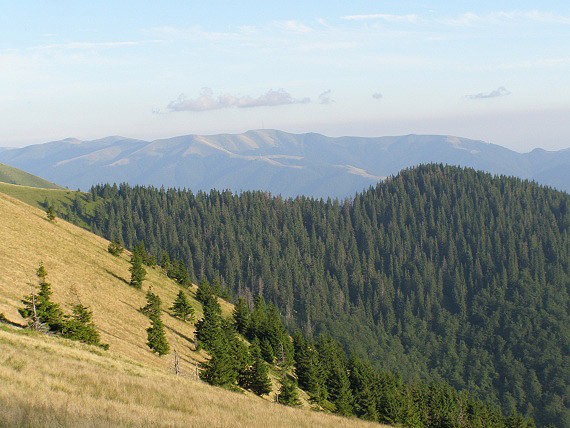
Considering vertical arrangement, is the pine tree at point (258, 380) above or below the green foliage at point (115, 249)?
below

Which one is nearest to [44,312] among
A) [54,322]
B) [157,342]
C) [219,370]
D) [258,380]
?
[54,322]

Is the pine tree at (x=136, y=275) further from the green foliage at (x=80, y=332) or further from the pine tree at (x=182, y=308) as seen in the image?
the green foliage at (x=80, y=332)

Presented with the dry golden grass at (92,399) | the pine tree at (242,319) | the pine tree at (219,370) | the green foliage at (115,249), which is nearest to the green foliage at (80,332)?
the dry golden grass at (92,399)

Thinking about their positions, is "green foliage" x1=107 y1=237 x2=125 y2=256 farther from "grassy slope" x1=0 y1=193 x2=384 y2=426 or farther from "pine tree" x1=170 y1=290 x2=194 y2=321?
"pine tree" x1=170 y1=290 x2=194 y2=321

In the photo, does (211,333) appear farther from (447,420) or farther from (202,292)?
(447,420)

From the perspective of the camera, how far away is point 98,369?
84.7 feet

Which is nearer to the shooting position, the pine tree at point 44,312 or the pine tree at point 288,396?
the pine tree at point 44,312

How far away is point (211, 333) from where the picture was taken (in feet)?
187

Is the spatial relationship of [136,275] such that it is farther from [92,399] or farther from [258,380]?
[92,399]

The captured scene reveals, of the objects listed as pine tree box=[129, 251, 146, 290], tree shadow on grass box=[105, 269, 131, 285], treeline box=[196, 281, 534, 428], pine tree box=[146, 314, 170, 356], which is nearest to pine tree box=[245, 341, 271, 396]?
treeline box=[196, 281, 534, 428]

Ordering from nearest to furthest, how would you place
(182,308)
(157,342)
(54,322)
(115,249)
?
(54,322), (157,342), (182,308), (115,249)

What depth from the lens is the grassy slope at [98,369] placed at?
16.1 meters

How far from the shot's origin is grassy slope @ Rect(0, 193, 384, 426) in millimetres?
16109

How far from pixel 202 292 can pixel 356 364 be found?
107ft
